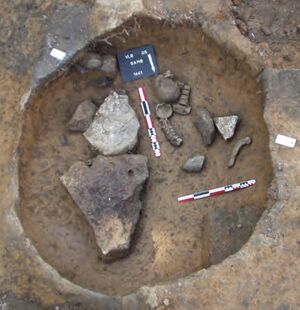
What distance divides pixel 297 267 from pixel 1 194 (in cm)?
274

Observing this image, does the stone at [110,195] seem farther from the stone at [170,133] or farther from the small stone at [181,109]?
the small stone at [181,109]

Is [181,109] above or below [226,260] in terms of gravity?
above

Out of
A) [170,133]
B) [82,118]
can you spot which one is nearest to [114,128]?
[82,118]

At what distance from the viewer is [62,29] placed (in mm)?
6449

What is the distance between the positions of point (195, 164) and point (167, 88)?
33.7 inches

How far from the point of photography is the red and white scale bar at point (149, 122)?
6.45 metres

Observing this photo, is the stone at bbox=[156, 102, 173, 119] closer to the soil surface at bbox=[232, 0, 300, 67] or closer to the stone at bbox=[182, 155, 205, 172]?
the stone at bbox=[182, 155, 205, 172]

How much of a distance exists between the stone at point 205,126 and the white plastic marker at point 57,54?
1.49 meters

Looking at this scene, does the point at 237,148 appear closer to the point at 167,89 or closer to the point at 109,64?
the point at 167,89

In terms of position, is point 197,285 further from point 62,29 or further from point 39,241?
point 62,29

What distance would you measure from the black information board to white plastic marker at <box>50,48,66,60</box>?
2.02ft

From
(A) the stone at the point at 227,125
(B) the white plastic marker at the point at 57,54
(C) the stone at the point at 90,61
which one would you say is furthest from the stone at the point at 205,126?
(B) the white plastic marker at the point at 57,54

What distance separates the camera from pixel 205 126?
6336 millimetres

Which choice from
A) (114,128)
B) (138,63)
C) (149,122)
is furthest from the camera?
(138,63)
